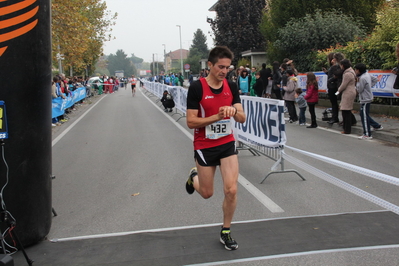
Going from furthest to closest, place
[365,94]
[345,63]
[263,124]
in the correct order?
1. [345,63]
2. [365,94]
3. [263,124]

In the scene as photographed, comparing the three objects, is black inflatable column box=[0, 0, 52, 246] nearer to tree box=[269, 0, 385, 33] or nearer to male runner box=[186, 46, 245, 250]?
male runner box=[186, 46, 245, 250]

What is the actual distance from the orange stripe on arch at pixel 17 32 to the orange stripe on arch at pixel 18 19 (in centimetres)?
6

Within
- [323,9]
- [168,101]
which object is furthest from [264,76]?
[323,9]

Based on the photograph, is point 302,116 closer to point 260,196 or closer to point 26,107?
point 260,196

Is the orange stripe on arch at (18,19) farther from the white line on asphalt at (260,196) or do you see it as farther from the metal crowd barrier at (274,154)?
the metal crowd barrier at (274,154)

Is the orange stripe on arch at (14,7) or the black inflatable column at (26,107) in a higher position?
the orange stripe on arch at (14,7)

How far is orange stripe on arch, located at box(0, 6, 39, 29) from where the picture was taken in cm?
381

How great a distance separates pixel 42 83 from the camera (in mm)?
4203

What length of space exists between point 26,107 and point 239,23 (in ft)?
141

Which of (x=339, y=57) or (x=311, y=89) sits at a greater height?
(x=339, y=57)

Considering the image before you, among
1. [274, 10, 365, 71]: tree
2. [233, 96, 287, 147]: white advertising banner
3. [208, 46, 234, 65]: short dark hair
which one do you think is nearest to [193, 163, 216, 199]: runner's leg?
[208, 46, 234, 65]: short dark hair

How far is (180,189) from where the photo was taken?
263 inches

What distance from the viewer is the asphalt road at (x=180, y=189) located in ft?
16.7

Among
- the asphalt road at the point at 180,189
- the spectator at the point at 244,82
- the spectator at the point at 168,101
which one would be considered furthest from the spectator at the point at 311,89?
the spectator at the point at 168,101
